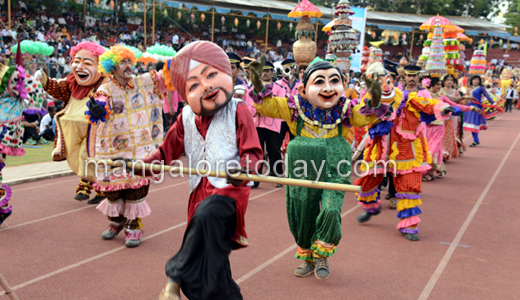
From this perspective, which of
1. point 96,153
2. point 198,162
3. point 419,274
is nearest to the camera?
point 198,162

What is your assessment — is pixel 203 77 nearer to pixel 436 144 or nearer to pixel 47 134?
pixel 436 144

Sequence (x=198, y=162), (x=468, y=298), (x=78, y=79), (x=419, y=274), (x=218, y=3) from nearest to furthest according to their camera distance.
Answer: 1. (x=198, y=162)
2. (x=468, y=298)
3. (x=419, y=274)
4. (x=78, y=79)
5. (x=218, y=3)

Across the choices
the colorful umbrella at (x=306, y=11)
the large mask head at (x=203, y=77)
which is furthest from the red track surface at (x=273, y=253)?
the colorful umbrella at (x=306, y=11)

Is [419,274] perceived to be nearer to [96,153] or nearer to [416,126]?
[416,126]

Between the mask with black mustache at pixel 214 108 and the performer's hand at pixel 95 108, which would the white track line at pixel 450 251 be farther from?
the performer's hand at pixel 95 108

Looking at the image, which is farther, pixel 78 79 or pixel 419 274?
pixel 78 79

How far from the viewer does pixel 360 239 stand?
19.6 ft

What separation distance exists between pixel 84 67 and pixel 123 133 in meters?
1.10

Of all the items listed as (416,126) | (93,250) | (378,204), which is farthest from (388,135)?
(93,250)

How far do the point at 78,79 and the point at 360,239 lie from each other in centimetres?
415

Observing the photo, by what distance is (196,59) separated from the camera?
354 centimetres

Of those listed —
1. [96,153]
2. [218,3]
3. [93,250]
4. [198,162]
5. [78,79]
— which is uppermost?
[218,3]

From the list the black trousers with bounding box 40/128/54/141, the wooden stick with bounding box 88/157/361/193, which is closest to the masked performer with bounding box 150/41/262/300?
the wooden stick with bounding box 88/157/361/193

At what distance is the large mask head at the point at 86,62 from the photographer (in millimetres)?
6070
